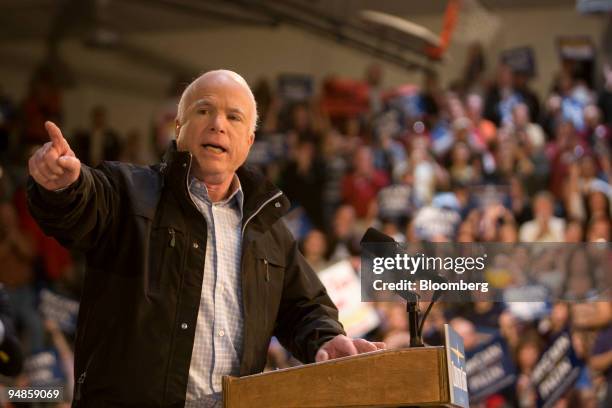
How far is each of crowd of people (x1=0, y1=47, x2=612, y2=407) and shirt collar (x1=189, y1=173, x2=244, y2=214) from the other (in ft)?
11.0

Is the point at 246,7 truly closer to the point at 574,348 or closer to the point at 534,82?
the point at 534,82

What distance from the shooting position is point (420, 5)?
45.8ft

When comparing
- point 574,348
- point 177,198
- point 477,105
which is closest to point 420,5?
point 477,105

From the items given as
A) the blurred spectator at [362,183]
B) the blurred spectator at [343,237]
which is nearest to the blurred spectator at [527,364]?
the blurred spectator at [343,237]

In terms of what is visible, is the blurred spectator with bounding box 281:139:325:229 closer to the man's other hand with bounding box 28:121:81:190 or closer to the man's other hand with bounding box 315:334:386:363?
the man's other hand with bounding box 315:334:386:363

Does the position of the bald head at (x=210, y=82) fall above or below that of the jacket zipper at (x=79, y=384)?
above

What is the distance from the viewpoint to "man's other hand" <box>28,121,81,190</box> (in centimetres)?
196

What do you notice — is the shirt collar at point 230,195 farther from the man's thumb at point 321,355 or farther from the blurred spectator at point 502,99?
the blurred spectator at point 502,99

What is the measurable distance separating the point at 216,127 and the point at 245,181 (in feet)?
0.59

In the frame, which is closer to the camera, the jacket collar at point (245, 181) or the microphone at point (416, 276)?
the microphone at point (416, 276)

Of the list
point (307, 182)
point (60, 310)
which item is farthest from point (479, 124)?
point (60, 310)

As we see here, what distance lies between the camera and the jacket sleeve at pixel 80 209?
2.04 metres

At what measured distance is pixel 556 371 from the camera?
6.41 metres

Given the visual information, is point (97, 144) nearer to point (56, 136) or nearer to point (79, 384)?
point (79, 384)
